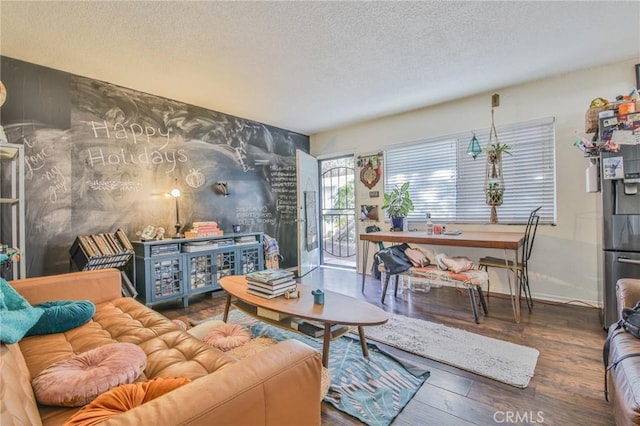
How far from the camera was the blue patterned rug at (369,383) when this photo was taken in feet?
5.06

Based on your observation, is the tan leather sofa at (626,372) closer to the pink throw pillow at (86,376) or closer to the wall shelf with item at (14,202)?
the pink throw pillow at (86,376)

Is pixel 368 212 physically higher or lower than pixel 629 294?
higher

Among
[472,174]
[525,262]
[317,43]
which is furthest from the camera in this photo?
[472,174]

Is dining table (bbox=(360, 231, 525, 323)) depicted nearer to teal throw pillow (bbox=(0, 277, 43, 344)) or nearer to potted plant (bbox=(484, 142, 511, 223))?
potted plant (bbox=(484, 142, 511, 223))

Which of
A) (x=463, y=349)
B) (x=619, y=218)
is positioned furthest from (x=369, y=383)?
(x=619, y=218)

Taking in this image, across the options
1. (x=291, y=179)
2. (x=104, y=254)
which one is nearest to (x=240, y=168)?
(x=291, y=179)

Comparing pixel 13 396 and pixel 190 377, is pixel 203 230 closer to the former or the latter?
pixel 190 377

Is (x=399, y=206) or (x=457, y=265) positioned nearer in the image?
(x=457, y=265)

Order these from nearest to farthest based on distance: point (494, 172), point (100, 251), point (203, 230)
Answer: point (100, 251) < point (494, 172) < point (203, 230)

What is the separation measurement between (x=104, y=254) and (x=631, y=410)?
3618 mm

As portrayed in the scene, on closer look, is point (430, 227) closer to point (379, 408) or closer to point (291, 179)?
point (379, 408)

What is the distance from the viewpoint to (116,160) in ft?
10.3

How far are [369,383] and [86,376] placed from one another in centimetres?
142

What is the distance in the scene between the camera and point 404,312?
2.92m
